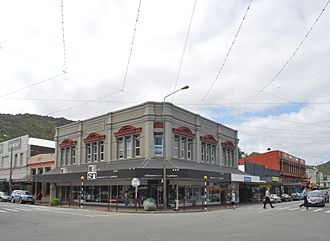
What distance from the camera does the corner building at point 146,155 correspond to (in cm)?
3259

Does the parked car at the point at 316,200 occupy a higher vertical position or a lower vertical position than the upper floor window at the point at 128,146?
lower

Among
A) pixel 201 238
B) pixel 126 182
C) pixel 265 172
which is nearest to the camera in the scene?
pixel 201 238

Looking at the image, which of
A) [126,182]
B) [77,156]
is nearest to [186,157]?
[126,182]

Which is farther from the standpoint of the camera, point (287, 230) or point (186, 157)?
point (186, 157)

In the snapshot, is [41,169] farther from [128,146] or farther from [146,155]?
[146,155]

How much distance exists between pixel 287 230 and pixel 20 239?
31.8 ft

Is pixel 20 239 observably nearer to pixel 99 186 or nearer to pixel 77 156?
pixel 99 186

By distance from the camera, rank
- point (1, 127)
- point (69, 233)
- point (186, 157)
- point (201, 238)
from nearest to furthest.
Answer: point (201, 238)
point (69, 233)
point (186, 157)
point (1, 127)

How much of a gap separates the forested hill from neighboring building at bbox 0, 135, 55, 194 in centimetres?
2398

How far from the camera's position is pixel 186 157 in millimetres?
36094

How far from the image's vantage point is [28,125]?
309 feet

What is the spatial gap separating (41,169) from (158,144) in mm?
24519

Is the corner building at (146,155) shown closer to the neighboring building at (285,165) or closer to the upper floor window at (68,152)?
the upper floor window at (68,152)

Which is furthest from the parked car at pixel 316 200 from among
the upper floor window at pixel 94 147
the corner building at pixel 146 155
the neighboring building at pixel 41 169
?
the neighboring building at pixel 41 169
